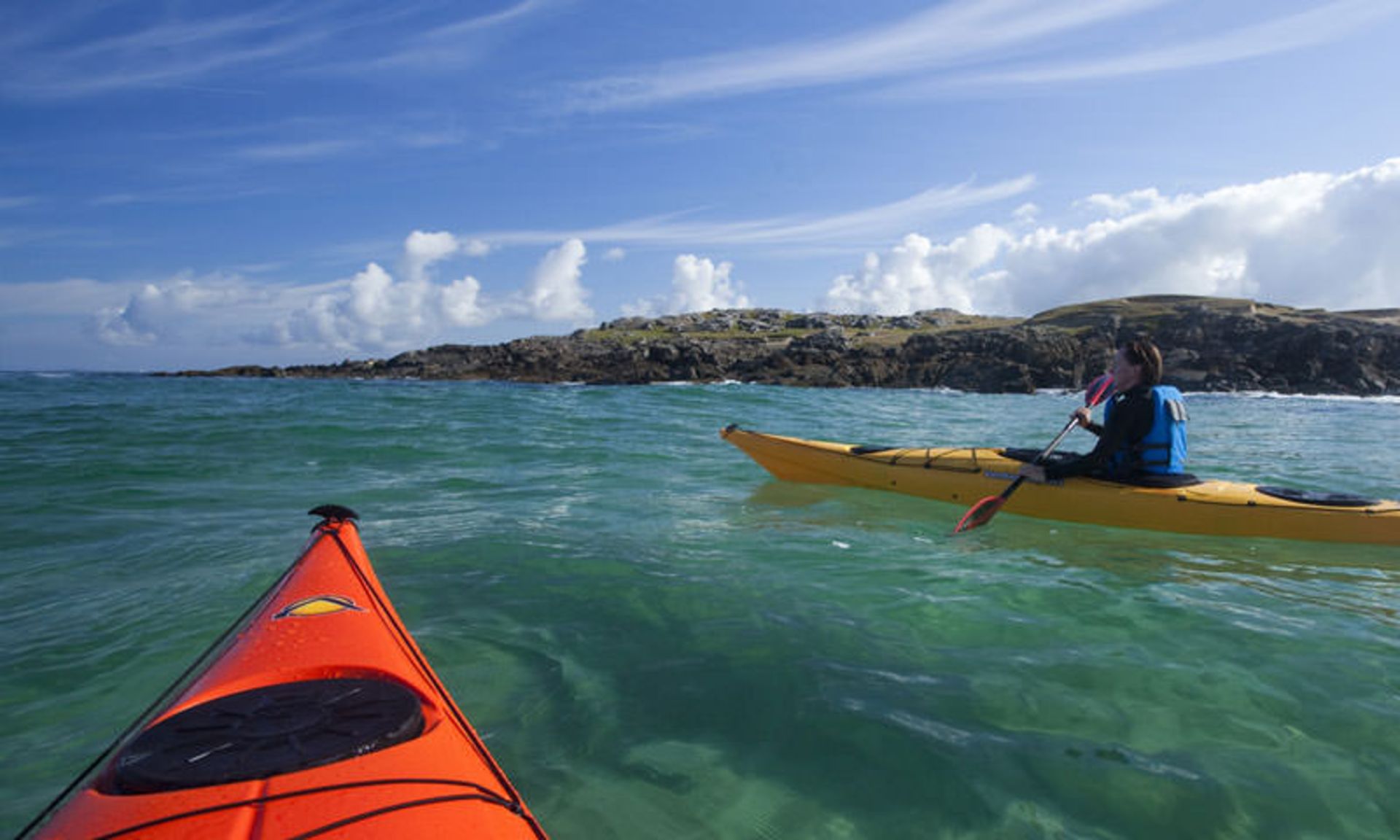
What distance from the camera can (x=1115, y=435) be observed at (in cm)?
661

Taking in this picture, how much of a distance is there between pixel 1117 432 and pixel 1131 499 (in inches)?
26.6

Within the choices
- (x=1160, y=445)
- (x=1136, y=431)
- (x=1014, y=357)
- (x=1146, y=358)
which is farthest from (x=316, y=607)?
(x=1014, y=357)

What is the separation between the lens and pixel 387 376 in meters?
68.6

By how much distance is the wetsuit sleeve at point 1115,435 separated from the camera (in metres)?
6.36

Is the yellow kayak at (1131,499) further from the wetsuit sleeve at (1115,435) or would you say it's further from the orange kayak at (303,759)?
the orange kayak at (303,759)

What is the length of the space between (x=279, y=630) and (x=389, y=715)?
0.99m

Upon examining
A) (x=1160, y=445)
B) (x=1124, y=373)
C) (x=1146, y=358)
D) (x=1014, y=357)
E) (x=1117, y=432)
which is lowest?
(x=1160, y=445)

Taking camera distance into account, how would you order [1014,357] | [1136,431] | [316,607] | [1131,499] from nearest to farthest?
[316,607]
[1136,431]
[1131,499]
[1014,357]

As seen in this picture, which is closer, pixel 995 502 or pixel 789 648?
pixel 789 648

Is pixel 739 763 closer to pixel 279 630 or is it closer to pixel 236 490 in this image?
pixel 279 630

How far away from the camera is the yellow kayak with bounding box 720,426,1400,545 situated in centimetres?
613

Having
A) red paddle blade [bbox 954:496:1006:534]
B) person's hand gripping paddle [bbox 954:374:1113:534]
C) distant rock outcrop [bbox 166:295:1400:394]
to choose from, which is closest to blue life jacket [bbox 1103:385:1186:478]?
person's hand gripping paddle [bbox 954:374:1113:534]

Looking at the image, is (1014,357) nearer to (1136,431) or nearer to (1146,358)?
(1136,431)

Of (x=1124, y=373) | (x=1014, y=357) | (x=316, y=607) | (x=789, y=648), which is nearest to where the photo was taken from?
(x=316, y=607)
